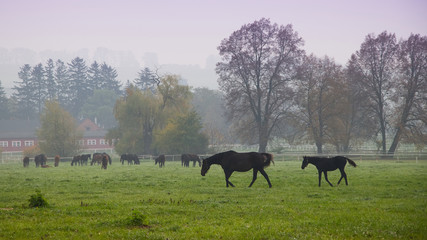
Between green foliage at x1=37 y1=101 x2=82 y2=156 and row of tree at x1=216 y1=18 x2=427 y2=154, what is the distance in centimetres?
2602

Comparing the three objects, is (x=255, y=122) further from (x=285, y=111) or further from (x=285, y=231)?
(x=285, y=231)

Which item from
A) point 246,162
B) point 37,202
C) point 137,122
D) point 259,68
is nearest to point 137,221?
point 37,202

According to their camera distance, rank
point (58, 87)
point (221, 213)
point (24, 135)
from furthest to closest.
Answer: point (58, 87)
point (24, 135)
point (221, 213)

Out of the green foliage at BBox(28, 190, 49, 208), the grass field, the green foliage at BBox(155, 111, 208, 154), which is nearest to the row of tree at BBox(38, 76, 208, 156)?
the green foliage at BBox(155, 111, 208, 154)

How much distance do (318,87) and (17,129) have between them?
79.2 metres

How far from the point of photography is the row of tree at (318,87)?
5128 cm

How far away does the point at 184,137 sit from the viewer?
194ft

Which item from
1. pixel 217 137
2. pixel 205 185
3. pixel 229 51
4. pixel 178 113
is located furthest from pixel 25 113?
pixel 205 185

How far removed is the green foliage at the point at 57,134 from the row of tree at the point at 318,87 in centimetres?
2602

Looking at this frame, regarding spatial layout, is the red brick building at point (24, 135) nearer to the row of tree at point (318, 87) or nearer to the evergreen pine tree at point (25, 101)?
the evergreen pine tree at point (25, 101)

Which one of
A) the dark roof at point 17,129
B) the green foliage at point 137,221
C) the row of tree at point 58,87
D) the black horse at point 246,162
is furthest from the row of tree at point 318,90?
the row of tree at point 58,87

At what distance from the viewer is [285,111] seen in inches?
2201

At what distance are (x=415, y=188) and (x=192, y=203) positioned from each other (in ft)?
32.5

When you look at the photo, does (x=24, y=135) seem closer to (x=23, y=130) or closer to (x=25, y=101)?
(x=23, y=130)
